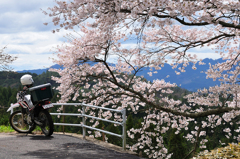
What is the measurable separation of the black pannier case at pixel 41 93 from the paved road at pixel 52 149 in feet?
4.24

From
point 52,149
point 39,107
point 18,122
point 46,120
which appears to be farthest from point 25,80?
point 52,149

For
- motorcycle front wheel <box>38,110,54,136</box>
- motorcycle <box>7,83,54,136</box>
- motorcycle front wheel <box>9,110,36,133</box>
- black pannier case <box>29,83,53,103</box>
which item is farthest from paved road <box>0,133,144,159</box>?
black pannier case <box>29,83,53,103</box>

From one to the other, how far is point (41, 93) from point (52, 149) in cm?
197

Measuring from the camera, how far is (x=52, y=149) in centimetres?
600

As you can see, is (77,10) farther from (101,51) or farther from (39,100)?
(39,100)

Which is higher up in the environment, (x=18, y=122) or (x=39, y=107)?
(x=39, y=107)

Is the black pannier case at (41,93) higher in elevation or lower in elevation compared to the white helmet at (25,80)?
lower

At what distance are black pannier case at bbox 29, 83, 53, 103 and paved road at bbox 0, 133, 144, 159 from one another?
4.24 feet

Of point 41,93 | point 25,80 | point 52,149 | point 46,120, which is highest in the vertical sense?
point 25,80

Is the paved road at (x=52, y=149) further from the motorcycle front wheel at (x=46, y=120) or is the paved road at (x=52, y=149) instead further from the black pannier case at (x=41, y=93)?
the black pannier case at (x=41, y=93)

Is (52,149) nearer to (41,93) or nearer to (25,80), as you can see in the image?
(41,93)

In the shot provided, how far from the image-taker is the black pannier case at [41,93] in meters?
7.10

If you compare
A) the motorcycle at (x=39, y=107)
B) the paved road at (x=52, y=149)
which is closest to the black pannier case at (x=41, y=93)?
the motorcycle at (x=39, y=107)

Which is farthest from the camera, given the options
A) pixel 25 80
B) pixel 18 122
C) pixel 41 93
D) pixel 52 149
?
pixel 18 122
